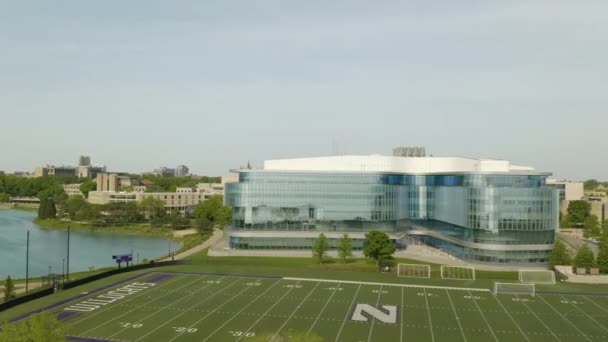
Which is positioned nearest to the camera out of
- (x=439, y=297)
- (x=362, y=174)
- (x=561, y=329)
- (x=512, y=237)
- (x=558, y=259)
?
(x=561, y=329)

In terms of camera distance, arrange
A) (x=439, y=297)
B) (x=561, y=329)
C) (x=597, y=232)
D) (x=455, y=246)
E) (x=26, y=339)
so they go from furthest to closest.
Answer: (x=597, y=232) < (x=455, y=246) < (x=439, y=297) < (x=561, y=329) < (x=26, y=339)

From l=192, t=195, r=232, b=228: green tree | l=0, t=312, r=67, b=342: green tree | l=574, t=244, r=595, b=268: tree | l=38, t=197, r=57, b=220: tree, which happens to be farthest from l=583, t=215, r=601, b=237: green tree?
l=38, t=197, r=57, b=220: tree

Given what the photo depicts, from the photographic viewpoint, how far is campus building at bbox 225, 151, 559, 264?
74.8m

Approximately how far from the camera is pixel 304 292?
51.7 m

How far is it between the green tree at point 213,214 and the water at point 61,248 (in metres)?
11.5

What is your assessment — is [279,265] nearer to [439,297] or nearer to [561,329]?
[439,297]

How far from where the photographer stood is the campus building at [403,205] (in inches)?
2943

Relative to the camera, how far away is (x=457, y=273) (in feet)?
211

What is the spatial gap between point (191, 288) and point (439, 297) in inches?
996

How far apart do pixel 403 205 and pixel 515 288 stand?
4082cm

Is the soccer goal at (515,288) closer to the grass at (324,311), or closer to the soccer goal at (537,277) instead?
the grass at (324,311)

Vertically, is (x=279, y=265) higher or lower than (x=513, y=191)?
lower

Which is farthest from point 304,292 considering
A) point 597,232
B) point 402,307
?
point 597,232

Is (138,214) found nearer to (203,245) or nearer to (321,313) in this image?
(203,245)
